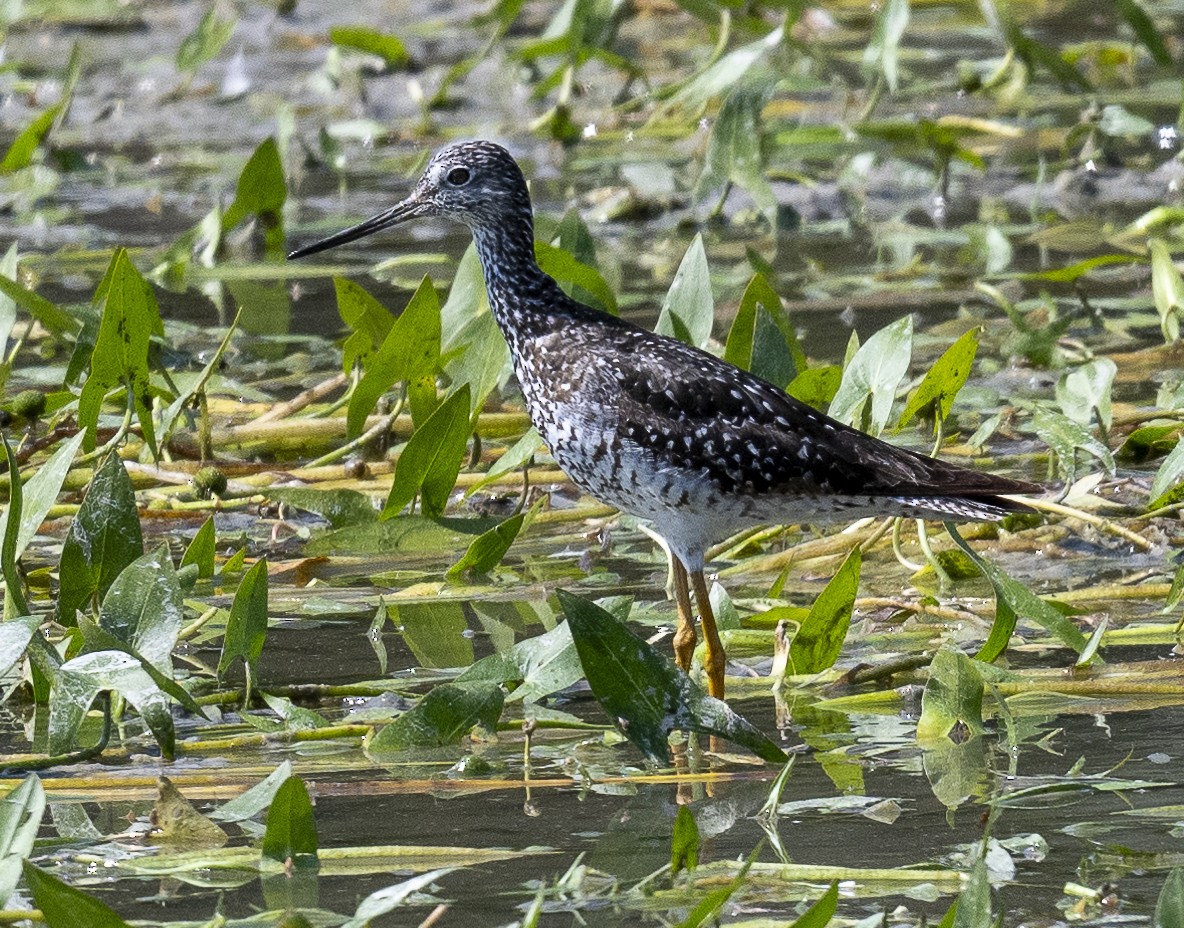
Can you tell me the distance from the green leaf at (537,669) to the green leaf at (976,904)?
1793mm

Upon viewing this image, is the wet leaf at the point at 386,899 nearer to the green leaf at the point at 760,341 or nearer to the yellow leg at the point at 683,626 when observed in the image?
the yellow leg at the point at 683,626

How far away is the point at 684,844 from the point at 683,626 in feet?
6.26

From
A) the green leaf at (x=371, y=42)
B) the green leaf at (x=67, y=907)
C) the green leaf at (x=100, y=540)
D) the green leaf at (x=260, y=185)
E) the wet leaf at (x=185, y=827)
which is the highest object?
the green leaf at (x=371, y=42)

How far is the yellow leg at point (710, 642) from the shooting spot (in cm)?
588

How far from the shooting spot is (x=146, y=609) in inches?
202

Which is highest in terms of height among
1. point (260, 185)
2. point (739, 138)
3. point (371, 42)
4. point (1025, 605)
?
point (371, 42)

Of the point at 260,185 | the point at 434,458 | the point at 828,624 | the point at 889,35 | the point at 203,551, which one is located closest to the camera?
the point at 828,624

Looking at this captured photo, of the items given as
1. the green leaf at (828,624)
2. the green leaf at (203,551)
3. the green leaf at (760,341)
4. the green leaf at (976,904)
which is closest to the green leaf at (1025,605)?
the green leaf at (828,624)

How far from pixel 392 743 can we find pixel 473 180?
2411mm

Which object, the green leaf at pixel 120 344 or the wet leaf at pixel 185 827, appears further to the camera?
the green leaf at pixel 120 344

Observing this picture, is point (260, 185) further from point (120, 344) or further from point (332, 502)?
point (120, 344)

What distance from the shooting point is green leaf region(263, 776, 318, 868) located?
4.34 m

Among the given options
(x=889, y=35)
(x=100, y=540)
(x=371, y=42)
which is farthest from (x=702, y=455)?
(x=371, y=42)

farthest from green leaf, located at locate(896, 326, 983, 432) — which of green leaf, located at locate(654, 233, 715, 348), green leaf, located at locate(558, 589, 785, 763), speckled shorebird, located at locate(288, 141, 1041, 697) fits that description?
green leaf, located at locate(558, 589, 785, 763)
